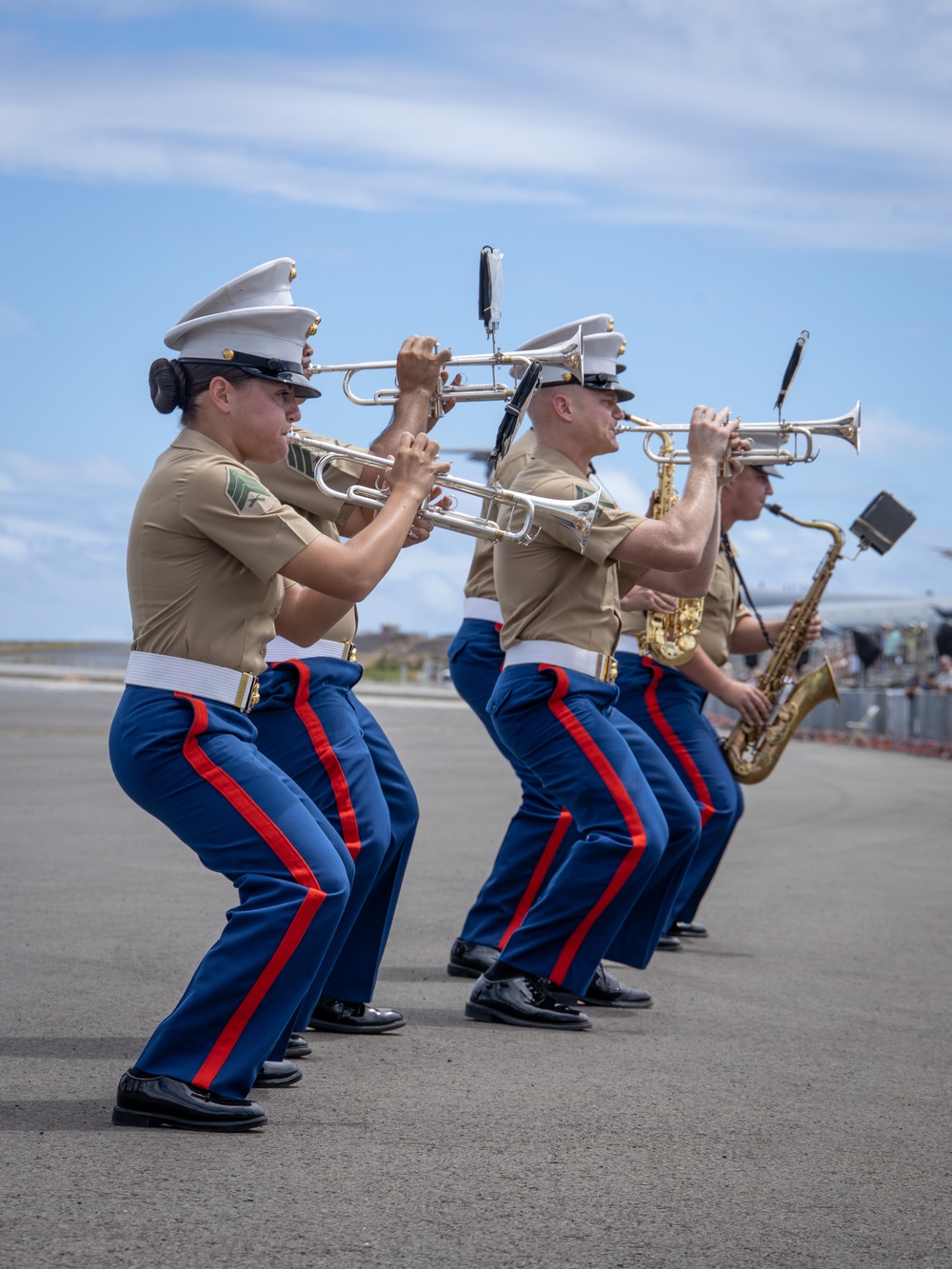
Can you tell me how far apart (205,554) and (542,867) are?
2818mm

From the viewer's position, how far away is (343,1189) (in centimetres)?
383

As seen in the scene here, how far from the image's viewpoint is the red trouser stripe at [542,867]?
22.0 ft

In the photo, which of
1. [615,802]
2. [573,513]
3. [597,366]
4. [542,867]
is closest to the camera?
[573,513]

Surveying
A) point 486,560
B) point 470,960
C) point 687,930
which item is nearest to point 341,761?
point 470,960

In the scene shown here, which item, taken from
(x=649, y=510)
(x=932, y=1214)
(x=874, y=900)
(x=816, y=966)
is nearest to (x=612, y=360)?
(x=649, y=510)

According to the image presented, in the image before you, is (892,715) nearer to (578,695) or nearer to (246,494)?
(578,695)

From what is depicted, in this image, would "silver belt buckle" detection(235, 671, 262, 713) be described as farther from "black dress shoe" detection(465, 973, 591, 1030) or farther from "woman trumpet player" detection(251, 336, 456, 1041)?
"black dress shoe" detection(465, 973, 591, 1030)

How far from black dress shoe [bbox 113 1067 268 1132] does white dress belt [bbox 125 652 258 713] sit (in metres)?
0.98

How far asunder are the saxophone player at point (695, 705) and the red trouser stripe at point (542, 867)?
2.87 feet

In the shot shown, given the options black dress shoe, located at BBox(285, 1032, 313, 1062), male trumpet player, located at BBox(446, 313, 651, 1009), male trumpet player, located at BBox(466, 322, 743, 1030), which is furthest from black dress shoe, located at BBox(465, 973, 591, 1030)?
black dress shoe, located at BBox(285, 1032, 313, 1062)

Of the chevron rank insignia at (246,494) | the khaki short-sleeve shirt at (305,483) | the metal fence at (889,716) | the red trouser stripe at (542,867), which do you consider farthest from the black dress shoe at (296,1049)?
the metal fence at (889,716)

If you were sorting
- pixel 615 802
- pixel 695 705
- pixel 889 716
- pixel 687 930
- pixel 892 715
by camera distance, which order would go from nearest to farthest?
pixel 615 802 < pixel 695 705 < pixel 687 930 < pixel 892 715 < pixel 889 716

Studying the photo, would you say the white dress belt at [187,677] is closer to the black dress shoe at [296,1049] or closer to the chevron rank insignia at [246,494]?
the chevron rank insignia at [246,494]

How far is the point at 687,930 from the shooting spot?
8133mm
